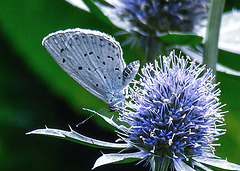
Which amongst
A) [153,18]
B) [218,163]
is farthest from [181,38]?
[153,18]

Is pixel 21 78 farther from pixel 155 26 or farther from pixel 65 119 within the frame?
pixel 155 26

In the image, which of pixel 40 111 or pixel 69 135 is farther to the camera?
pixel 40 111

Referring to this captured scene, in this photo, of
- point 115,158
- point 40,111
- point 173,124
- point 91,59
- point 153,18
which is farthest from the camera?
point 40,111

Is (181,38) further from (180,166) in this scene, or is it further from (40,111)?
(40,111)

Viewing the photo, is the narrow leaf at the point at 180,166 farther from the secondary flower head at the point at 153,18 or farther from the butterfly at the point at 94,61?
the secondary flower head at the point at 153,18

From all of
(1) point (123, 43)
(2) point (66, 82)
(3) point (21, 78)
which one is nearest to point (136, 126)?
(1) point (123, 43)

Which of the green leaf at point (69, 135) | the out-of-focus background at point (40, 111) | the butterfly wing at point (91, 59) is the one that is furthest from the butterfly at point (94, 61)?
the out-of-focus background at point (40, 111)
